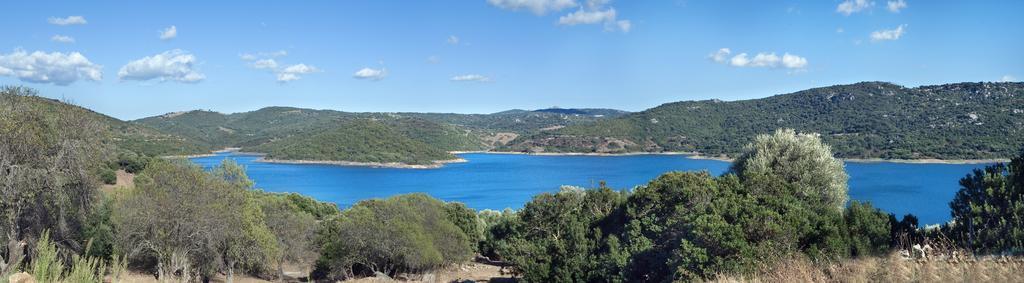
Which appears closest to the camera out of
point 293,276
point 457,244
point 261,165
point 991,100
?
point 293,276

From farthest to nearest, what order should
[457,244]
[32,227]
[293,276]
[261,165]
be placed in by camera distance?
[261,165] < [457,244] < [293,276] < [32,227]

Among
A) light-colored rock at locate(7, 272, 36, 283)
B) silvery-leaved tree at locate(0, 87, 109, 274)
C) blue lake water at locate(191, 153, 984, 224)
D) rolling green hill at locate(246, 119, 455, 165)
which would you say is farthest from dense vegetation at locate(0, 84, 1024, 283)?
rolling green hill at locate(246, 119, 455, 165)

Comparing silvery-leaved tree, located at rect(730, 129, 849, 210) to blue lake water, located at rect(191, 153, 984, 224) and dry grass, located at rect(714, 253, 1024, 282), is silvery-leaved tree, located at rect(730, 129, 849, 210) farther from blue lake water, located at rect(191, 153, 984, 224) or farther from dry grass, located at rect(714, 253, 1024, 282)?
blue lake water, located at rect(191, 153, 984, 224)

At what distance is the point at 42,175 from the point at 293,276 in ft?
41.4

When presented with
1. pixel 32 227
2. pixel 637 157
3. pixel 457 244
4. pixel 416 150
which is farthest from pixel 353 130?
pixel 32 227

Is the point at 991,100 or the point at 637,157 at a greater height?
the point at 991,100

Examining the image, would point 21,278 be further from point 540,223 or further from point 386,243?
point 540,223

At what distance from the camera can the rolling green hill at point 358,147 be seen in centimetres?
15138

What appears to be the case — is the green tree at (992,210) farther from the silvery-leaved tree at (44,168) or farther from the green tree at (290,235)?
the green tree at (290,235)

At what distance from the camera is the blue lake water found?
77938 mm

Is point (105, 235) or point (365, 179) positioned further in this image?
point (365, 179)

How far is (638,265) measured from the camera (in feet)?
57.2

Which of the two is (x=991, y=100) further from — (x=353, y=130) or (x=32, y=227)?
(x=32, y=227)

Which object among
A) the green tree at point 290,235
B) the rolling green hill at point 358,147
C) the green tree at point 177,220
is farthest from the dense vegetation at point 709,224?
the rolling green hill at point 358,147
